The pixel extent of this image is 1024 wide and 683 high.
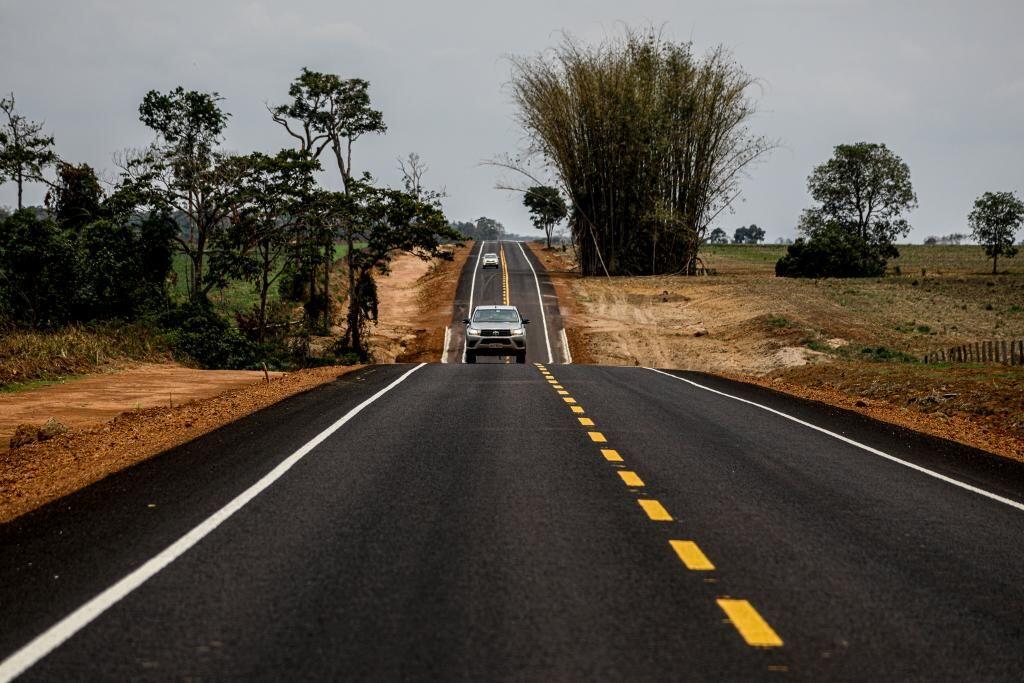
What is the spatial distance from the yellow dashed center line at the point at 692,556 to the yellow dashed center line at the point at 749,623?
63cm

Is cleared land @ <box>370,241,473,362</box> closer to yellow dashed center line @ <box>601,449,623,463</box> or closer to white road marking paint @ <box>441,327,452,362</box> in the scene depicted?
white road marking paint @ <box>441,327,452,362</box>

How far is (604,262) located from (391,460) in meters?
58.7

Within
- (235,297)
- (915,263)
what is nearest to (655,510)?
(235,297)

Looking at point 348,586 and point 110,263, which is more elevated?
point 110,263

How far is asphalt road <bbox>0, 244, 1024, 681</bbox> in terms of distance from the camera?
158 inches

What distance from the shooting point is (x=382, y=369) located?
2372 cm

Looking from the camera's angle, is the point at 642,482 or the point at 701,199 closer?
the point at 642,482

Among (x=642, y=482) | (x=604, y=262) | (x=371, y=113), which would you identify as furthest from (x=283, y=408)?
(x=604, y=262)

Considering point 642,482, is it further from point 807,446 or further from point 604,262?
point 604,262

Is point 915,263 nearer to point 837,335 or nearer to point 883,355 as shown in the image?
point 837,335

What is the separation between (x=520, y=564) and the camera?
5480mm

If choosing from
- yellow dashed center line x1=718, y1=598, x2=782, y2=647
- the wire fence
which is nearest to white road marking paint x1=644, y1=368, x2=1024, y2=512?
yellow dashed center line x1=718, y1=598, x2=782, y2=647

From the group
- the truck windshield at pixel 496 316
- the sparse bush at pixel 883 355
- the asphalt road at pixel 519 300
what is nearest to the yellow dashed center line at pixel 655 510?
the truck windshield at pixel 496 316

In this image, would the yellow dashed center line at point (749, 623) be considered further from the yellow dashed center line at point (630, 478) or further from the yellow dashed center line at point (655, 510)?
the yellow dashed center line at point (630, 478)
